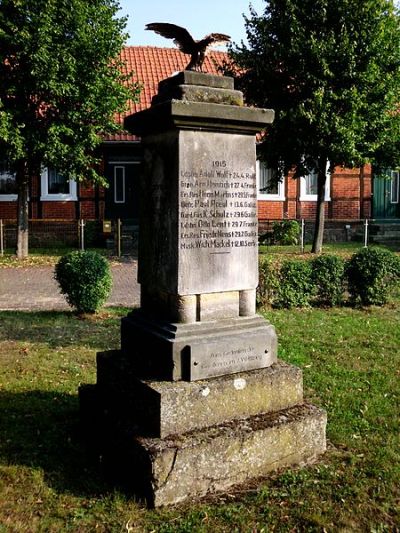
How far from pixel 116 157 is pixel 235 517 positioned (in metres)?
18.4

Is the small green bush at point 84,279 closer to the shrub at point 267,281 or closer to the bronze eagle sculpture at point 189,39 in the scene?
the shrub at point 267,281

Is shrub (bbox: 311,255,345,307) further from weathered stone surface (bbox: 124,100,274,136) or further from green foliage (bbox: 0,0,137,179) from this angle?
green foliage (bbox: 0,0,137,179)

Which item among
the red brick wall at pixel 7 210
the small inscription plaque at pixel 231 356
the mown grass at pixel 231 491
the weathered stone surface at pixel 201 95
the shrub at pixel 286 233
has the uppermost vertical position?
the weathered stone surface at pixel 201 95

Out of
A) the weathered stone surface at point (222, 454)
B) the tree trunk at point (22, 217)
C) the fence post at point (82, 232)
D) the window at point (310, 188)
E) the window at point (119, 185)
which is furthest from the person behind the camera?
the window at point (310, 188)

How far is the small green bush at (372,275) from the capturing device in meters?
9.95

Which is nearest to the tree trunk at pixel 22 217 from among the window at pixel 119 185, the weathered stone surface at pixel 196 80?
the window at pixel 119 185

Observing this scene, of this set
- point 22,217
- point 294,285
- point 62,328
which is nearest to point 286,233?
point 22,217

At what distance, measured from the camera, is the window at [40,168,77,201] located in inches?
807

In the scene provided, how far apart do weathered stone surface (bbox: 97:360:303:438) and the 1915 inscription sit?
3.22 ft

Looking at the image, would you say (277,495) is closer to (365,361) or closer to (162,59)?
(365,361)

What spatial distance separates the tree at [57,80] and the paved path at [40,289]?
3.05 m

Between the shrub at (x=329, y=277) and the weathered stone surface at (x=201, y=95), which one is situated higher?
the weathered stone surface at (x=201, y=95)

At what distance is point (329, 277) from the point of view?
10.0 m

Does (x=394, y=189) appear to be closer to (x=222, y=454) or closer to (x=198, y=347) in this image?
(x=198, y=347)
